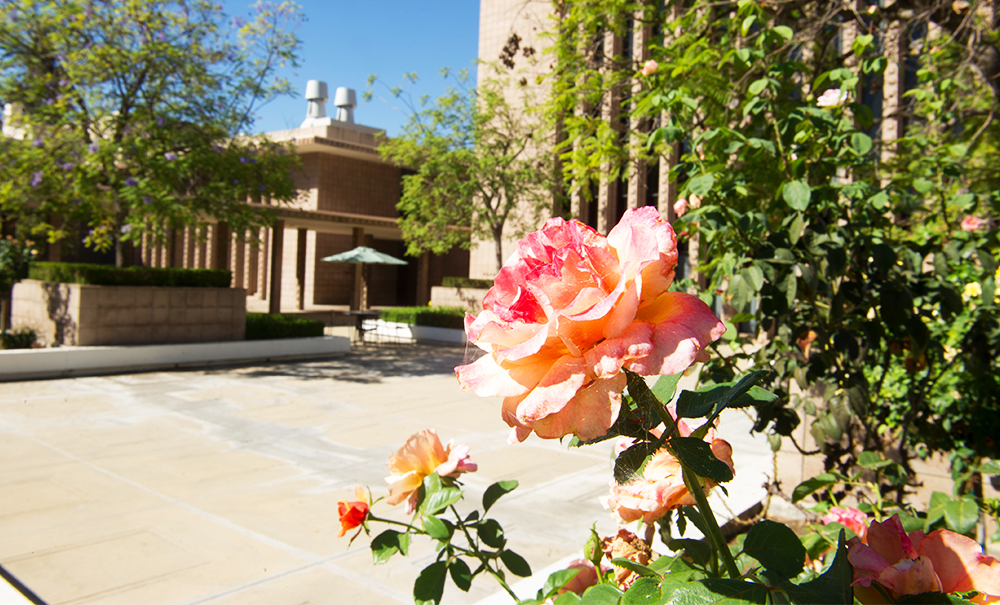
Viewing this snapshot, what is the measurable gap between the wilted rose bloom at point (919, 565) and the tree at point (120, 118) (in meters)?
12.0

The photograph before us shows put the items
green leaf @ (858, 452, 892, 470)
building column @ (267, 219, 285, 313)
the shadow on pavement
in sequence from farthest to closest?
building column @ (267, 219, 285, 313)
the shadow on pavement
green leaf @ (858, 452, 892, 470)

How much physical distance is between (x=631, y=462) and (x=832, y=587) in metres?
0.31

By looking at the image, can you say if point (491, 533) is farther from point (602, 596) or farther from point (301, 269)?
point (301, 269)

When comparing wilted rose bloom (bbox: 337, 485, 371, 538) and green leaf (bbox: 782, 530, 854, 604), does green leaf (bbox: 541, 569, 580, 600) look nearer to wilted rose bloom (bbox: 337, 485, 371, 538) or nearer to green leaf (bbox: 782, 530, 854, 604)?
wilted rose bloom (bbox: 337, 485, 371, 538)

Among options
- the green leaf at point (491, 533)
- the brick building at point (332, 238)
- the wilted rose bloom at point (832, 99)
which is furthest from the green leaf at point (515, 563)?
the brick building at point (332, 238)

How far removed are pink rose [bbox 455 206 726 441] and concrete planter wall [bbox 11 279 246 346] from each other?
1248cm

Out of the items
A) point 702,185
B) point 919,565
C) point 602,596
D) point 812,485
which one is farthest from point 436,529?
point 702,185

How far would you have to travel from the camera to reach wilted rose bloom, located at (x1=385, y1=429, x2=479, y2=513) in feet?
4.62

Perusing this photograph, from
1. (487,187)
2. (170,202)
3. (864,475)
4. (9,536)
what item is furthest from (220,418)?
(487,187)

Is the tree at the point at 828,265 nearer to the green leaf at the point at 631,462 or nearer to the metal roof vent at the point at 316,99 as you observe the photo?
the green leaf at the point at 631,462

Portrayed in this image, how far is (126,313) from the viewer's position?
452 inches

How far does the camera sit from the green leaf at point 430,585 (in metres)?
1.34

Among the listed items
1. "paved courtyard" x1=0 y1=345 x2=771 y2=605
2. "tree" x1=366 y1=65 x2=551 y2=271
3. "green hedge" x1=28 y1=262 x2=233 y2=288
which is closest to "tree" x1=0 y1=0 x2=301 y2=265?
"green hedge" x1=28 y1=262 x2=233 y2=288

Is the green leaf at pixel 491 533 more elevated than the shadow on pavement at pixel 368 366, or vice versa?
the green leaf at pixel 491 533
